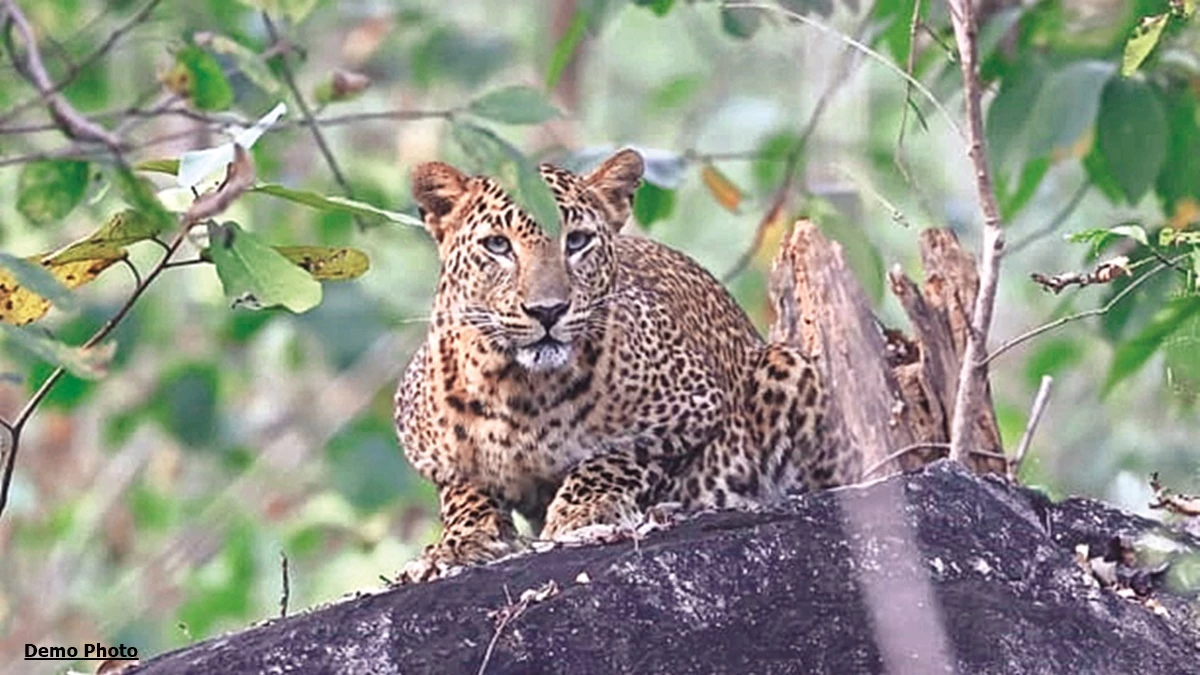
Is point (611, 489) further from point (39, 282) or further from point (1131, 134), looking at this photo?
point (39, 282)

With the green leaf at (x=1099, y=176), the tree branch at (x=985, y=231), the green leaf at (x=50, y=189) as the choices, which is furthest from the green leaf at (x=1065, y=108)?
the green leaf at (x=50, y=189)

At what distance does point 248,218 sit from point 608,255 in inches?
221

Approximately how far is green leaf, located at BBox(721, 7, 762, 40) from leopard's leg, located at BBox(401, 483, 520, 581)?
7.16ft

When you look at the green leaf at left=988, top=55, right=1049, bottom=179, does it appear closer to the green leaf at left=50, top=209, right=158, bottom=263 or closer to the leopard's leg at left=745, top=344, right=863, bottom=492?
the leopard's leg at left=745, top=344, right=863, bottom=492

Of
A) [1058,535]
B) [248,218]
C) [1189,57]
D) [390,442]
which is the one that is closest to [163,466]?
[248,218]

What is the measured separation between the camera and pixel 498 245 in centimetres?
681

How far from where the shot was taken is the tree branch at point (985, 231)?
19.3 feet

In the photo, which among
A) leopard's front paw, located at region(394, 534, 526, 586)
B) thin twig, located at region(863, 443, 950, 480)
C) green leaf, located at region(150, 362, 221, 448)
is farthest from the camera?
green leaf, located at region(150, 362, 221, 448)

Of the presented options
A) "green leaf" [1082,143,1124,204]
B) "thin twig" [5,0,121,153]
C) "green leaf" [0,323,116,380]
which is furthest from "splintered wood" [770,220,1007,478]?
"thin twig" [5,0,121,153]

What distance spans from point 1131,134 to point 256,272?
4309 millimetres

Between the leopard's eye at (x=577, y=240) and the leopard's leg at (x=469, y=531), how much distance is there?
68 centimetres

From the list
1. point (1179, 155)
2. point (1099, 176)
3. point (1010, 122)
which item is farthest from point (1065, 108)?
point (1099, 176)

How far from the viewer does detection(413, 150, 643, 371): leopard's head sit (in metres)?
6.63

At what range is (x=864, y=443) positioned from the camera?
273 inches
